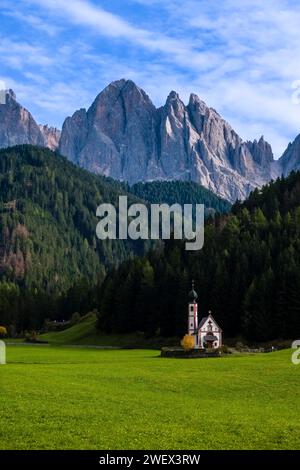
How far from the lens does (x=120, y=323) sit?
123938mm

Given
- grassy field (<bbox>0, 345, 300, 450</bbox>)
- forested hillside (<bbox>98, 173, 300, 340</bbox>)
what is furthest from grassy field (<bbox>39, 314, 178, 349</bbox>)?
grassy field (<bbox>0, 345, 300, 450</bbox>)

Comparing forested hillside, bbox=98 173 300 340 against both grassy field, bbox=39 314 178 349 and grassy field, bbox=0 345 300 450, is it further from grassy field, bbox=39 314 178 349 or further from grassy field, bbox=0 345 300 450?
grassy field, bbox=0 345 300 450

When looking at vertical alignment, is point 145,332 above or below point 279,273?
below

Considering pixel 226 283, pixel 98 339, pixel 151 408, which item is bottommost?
pixel 98 339

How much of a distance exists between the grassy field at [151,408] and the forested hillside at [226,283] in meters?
48.6

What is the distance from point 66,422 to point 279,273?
82.5 metres

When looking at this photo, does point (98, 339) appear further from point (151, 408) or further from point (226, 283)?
point (151, 408)

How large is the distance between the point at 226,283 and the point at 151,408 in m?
81.6

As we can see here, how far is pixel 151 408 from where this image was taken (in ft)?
112

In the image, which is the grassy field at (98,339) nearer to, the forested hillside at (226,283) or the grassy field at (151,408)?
→ the forested hillside at (226,283)

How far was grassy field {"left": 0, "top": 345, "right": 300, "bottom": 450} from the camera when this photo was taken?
25.9 m

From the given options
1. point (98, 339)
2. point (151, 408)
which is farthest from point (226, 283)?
point (151, 408)

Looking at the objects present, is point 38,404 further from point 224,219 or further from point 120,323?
point 224,219

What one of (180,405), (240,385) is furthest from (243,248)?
(180,405)
